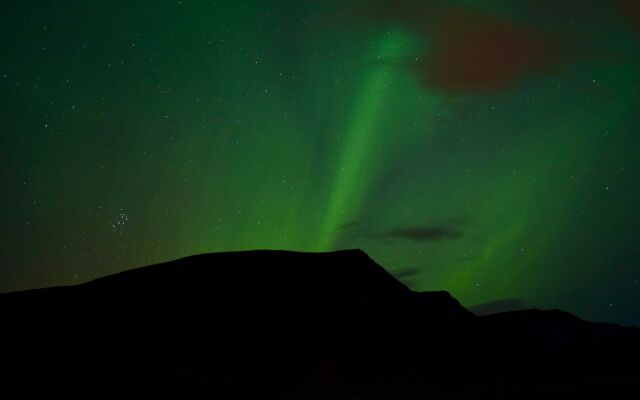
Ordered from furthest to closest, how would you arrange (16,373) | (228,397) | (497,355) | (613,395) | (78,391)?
(497,355), (16,373), (78,391), (228,397), (613,395)

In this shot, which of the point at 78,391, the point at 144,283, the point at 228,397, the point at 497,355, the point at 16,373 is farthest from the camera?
the point at 144,283

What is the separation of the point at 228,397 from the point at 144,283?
15.5 meters

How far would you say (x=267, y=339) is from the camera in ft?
106

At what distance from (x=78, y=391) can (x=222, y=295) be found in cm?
1082

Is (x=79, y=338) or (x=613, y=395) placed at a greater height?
(x=613, y=395)

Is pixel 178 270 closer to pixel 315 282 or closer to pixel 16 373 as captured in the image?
pixel 315 282

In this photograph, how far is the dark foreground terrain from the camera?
27.1 metres

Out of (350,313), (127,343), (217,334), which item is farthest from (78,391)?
(350,313)

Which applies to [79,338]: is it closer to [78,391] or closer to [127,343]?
[127,343]

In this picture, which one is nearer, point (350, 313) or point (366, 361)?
point (366, 361)

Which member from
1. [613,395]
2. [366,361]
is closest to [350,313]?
[366,361]

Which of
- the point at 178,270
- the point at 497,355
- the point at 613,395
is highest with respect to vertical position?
the point at 613,395

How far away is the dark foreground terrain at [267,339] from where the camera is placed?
27.1m

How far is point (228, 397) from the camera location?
2483cm
